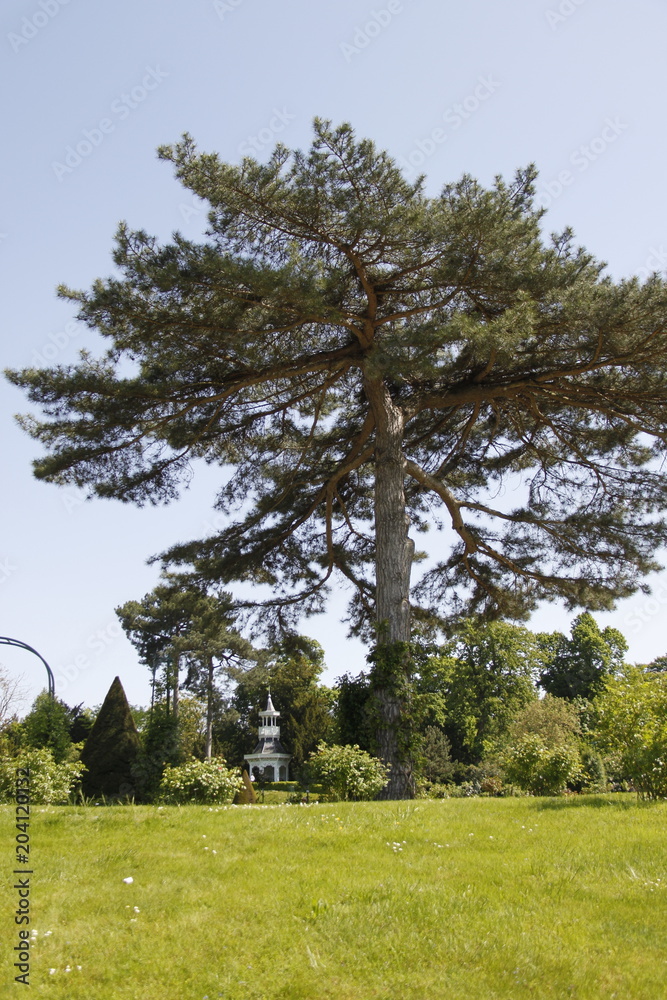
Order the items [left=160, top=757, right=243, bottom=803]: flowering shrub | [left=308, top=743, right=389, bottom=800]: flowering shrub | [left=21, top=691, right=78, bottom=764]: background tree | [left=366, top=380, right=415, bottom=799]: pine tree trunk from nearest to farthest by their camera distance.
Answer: [left=160, top=757, right=243, bottom=803]: flowering shrub < [left=308, top=743, right=389, bottom=800]: flowering shrub < [left=366, top=380, right=415, bottom=799]: pine tree trunk < [left=21, top=691, right=78, bottom=764]: background tree

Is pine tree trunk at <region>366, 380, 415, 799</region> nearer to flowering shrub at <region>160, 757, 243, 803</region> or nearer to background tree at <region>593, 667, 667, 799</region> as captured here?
flowering shrub at <region>160, 757, 243, 803</region>

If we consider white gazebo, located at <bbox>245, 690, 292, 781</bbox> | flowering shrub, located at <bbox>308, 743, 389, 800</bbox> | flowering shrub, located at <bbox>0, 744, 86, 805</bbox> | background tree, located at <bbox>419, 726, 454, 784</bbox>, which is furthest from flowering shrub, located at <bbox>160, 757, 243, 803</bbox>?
white gazebo, located at <bbox>245, 690, 292, 781</bbox>

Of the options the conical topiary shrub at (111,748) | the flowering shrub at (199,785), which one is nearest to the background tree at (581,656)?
the conical topiary shrub at (111,748)

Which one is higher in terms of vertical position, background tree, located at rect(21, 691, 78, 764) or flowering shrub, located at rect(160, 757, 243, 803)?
background tree, located at rect(21, 691, 78, 764)

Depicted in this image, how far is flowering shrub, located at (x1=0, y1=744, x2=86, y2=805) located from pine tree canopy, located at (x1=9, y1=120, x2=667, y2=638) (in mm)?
4408

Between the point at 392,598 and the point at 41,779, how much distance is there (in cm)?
578

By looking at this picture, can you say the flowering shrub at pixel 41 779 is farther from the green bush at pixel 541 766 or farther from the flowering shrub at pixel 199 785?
the green bush at pixel 541 766

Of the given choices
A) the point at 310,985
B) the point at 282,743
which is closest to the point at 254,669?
the point at 282,743

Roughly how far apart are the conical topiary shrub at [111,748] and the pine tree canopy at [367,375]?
6.10 metres

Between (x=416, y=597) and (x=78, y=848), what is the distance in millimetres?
10659

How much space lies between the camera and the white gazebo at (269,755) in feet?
108

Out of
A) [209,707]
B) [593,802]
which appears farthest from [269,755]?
[593,802]

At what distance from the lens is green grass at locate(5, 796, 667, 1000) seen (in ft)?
14.7

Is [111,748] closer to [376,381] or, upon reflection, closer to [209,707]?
[376,381]
